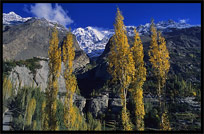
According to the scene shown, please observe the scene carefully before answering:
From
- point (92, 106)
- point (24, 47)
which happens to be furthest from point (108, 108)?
point (24, 47)

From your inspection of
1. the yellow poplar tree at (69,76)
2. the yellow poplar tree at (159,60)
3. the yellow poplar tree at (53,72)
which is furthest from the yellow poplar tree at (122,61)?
the yellow poplar tree at (53,72)

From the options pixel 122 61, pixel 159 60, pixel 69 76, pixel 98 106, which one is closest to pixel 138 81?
pixel 159 60

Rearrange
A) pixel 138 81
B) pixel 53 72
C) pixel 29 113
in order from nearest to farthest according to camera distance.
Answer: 1. pixel 53 72
2. pixel 138 81
3. pixel 29 113

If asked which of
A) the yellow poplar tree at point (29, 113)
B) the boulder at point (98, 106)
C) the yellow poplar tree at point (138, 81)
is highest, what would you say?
the yellow poplar tree at point (138, 81)

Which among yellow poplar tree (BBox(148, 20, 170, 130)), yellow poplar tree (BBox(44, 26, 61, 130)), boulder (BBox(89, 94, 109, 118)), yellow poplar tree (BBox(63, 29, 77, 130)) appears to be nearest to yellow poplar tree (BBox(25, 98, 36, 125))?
boulder (BBox(89, 94, 109, 118))

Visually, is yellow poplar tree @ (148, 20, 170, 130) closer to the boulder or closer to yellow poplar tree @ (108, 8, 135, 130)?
yellow poplar tree @ (108, 8, 135, 130)

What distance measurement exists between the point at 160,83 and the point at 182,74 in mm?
130687

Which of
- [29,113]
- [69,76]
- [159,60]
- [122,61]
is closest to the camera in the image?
[122,61]

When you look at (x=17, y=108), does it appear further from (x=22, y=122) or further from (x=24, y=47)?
(x=24, y=47)

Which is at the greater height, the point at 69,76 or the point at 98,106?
the point at 69,76

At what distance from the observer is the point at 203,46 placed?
11516mm

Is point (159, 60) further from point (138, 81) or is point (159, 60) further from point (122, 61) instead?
point (122, 61)

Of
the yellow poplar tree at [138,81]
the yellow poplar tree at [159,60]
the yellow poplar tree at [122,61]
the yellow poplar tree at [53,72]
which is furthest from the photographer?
the yellow poplar tree at [138,81]

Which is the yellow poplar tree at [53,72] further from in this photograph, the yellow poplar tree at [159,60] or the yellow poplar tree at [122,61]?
the yellow poplar tree at [159,60]
